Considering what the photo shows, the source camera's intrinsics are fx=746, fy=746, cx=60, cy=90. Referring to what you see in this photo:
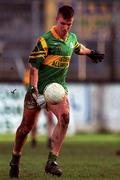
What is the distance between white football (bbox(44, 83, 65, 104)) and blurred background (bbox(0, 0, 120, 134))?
13.1 metres

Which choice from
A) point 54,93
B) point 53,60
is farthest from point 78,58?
point 54,93

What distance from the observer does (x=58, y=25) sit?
927 cm

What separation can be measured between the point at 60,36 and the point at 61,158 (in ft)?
Answer: 15.4

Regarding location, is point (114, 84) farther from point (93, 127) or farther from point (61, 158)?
point (61, 158)

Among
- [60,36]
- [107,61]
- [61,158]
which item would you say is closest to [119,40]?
[107,61]

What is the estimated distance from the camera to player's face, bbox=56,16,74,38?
9148mm

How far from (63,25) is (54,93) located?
0.89 meters

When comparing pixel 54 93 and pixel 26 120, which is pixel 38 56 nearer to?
pixel 54 93

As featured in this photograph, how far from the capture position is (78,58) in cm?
2220

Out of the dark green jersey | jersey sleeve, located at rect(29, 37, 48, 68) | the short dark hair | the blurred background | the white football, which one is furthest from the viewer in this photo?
the blurred background

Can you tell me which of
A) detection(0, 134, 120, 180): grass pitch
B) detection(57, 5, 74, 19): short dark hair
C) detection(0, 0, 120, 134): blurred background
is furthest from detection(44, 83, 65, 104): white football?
detection(0, 0, 120, 134): blurred background

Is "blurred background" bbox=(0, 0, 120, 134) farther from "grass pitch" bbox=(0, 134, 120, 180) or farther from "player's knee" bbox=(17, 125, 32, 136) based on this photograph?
"player's knee" bbox=(17, 125, 32, 136)

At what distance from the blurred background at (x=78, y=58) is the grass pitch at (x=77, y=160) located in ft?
4.97

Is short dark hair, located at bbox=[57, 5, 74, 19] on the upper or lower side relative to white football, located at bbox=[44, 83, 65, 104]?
upper
